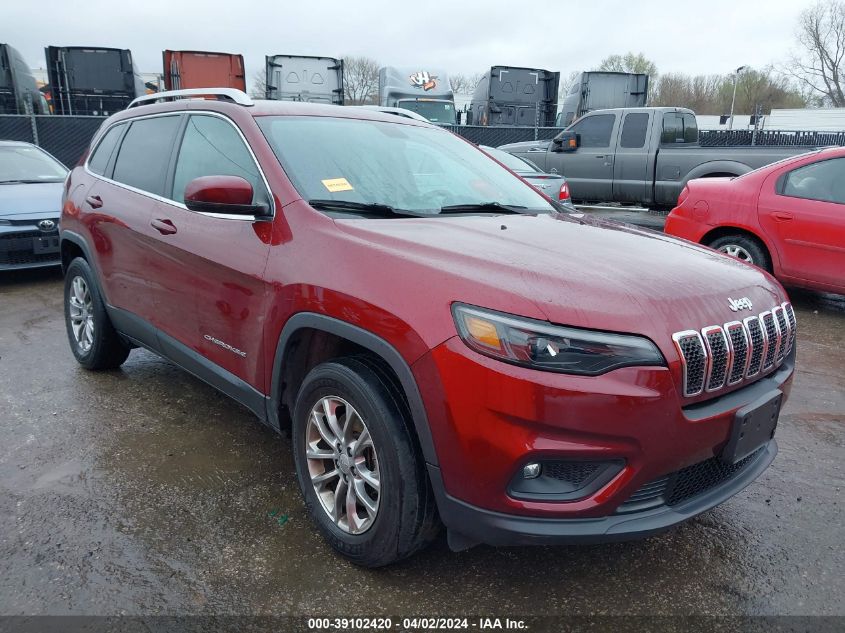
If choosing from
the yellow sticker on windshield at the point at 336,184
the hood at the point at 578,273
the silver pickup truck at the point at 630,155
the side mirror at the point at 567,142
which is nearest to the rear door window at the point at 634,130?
the silver pickup truck at the point at 630,155

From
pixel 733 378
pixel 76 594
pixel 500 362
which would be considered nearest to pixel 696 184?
pixel 733 378

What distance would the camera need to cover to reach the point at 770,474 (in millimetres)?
3262

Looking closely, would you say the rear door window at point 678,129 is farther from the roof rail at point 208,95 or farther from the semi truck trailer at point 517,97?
the roof rail at point 208,95

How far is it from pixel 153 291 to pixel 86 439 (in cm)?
88

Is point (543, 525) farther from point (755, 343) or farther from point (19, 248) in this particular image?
point (19, 248)

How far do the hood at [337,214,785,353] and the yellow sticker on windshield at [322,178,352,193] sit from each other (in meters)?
0.32

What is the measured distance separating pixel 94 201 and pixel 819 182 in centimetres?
593

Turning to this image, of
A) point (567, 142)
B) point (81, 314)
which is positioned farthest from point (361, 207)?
point (567, 142)

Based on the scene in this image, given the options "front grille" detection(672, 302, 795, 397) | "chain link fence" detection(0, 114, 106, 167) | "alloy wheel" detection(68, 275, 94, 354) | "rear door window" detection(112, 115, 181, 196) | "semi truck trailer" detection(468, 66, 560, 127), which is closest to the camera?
"front grille" detection(672, 302, 795, 397)

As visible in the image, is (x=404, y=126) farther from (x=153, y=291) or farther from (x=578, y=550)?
(x=578, y=550)

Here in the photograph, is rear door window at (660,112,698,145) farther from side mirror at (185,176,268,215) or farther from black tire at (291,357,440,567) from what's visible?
black tire at (291,357,440,567)

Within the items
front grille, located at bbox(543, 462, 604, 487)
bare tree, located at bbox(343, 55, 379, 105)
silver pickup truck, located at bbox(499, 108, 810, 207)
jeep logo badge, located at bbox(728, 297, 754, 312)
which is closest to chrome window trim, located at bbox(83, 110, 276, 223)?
front grille, located at bbox(543, 462, 604, 487)

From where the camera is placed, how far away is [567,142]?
459 inches

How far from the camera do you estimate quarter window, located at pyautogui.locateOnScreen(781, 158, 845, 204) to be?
5734 mm
